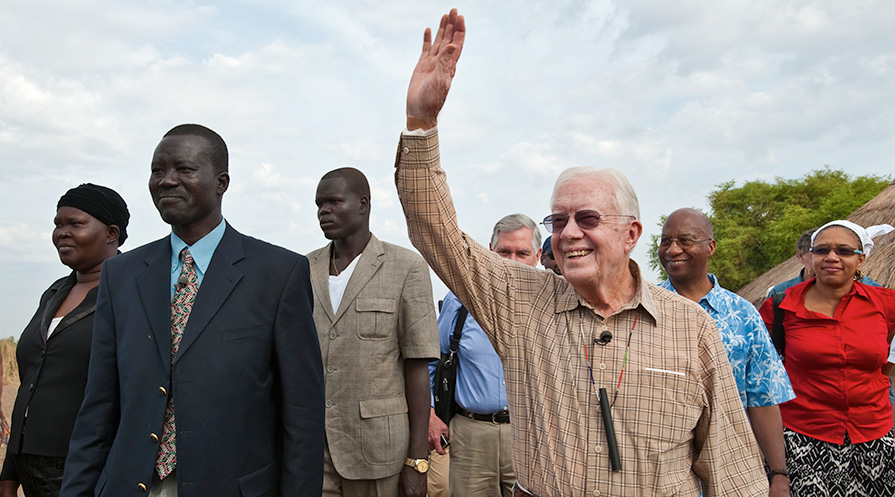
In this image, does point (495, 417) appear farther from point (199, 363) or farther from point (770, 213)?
point (770, 213)

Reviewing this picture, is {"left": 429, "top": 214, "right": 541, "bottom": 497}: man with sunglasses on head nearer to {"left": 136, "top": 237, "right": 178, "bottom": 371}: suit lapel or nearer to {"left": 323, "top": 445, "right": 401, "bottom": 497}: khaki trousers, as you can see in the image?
{"left": 323, "top": 445, "right": 401, "bottom": 497}: khaki trousers

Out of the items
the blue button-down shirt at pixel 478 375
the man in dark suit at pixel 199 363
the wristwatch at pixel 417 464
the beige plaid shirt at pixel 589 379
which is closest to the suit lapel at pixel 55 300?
the man in dark suit at pixel 199 363

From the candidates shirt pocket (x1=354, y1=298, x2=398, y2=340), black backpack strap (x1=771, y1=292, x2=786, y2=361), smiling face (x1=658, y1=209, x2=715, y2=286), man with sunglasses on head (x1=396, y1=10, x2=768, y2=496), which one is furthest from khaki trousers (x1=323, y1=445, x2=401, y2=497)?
black backpack strap (x1=771, y1=292, x2=786, y2=361)

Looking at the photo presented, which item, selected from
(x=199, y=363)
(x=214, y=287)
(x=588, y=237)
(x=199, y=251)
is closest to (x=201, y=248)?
(x=199, y=251)

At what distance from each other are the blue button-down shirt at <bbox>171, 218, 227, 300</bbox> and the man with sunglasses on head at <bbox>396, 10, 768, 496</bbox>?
85 cm

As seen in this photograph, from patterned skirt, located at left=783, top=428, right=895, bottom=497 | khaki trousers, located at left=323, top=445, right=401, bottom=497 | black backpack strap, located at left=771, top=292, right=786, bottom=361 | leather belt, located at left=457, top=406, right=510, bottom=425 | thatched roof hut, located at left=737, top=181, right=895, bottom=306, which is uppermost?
thatched roof hut, located at left=737, top=181, right=895, bottom=306

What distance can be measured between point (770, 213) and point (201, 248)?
154 ft

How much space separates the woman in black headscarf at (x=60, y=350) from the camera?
133 inches

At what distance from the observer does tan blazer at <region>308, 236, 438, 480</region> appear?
3686 mm

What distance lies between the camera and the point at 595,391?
2377 mm

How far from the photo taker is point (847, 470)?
4547mm

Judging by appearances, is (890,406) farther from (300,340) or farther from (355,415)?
(300,340)

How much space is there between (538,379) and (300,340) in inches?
36.8

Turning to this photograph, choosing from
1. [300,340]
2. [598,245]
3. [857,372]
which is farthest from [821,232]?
[300,340]
